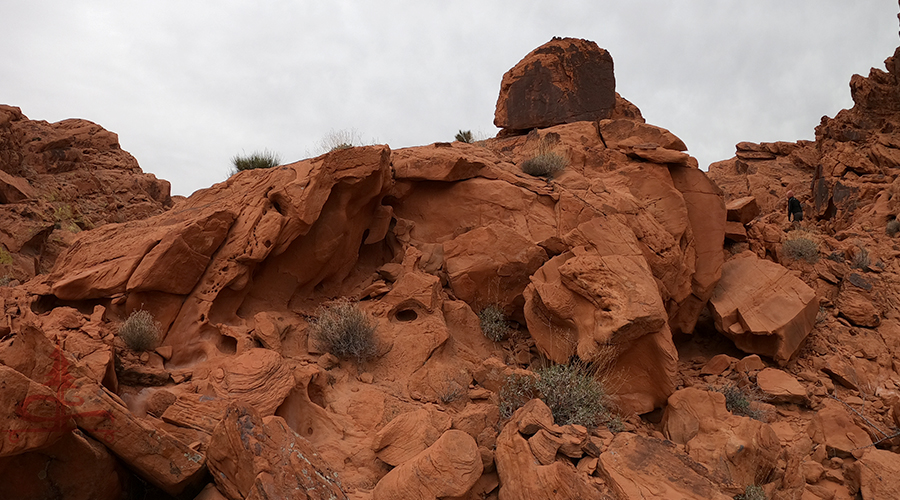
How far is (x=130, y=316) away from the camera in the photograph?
5.73m

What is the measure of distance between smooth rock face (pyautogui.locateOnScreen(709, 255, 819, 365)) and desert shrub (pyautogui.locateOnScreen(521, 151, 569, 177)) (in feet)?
12.0

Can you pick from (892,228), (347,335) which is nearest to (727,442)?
(347,335)

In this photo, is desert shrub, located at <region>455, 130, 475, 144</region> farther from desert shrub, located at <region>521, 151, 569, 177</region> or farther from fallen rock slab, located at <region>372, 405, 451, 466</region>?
fallen rock slab, located at <region>372, 405, 451, 466</region>

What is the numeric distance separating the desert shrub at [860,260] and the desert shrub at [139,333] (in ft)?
40.1

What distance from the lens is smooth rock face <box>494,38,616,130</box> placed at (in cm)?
1184

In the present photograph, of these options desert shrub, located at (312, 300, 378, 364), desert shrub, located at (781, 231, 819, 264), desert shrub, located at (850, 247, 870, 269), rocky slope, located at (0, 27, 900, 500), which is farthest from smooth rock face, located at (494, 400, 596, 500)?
desert shrub, located at (850, 247, 870, 269)

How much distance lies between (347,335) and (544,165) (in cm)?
496

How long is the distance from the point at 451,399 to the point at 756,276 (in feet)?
20.5

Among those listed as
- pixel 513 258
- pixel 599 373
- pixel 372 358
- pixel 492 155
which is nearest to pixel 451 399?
pixel 372 358

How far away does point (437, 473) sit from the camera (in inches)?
163

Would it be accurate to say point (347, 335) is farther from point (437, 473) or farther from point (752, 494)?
point (752, 494)
